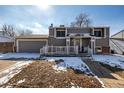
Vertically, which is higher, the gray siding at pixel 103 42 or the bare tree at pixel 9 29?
the bare tree at pixel 9 29

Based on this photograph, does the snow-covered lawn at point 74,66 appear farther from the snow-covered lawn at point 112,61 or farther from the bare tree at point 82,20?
the bare tree at point 82,20

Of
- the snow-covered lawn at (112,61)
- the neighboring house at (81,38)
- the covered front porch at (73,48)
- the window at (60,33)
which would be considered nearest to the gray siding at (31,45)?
the neighboring house at (81,38)

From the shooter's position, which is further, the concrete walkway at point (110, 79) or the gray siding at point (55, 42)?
the gray siding at point (55, 42)

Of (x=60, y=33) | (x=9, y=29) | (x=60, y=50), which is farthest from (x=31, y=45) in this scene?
(x=9, y=29)

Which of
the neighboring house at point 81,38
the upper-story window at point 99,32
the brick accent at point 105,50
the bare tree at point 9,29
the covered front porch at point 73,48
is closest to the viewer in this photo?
the covered front porch at point 73,48

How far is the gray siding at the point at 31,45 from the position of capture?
20266 millimetres

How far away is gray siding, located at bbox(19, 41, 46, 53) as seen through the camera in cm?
2027

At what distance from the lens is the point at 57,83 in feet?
19.3

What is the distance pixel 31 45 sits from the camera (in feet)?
66.6

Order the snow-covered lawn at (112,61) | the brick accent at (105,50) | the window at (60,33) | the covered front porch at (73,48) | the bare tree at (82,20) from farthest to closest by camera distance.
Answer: the bare tree at (82,20) → the window at (60,33) → the brick accent at (105,50) → the covered front porch at (73,48) → the snow-covered lawn at (112,61)
